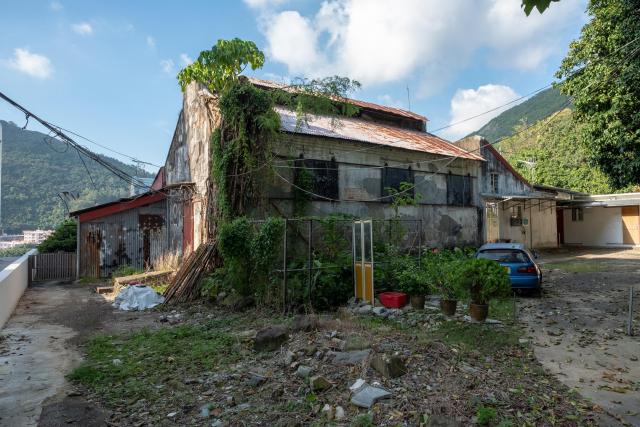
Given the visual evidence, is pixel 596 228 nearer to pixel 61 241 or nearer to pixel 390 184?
pixel 390 184

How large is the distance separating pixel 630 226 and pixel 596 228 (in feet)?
5.92

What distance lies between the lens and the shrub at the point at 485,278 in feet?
23.7

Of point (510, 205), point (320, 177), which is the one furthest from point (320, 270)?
point (510, 205)

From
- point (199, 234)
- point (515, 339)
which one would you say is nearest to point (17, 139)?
point (199, 234)

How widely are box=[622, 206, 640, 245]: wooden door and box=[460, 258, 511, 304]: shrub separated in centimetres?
2432

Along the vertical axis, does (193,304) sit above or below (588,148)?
below

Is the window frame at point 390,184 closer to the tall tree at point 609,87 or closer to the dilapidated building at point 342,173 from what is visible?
the dilapidated building at point 342,173

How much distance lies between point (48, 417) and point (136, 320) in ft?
16.4

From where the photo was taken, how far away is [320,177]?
A: 13445mm

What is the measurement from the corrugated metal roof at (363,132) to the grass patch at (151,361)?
24.3 ft

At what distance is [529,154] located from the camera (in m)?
33.8

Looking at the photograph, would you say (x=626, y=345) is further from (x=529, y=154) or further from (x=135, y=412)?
(x=529, y=154)

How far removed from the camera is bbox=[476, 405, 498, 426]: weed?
3.80 meters

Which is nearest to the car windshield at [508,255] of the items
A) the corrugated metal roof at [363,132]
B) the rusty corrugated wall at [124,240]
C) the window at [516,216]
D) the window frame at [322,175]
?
the window frame at [322,175]
